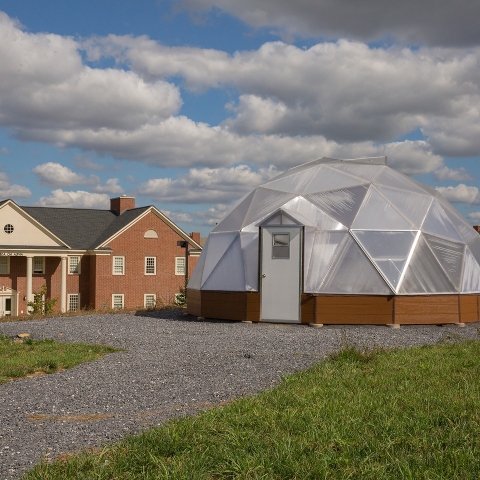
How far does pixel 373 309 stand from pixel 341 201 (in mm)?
3382

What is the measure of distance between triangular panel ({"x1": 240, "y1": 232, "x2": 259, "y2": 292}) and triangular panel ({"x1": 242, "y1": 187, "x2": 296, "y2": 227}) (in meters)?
0.56

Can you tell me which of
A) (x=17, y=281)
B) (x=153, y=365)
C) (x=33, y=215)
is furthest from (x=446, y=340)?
(x=33, y=215)

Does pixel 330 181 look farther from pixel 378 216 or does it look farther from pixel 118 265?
pixel 118 265

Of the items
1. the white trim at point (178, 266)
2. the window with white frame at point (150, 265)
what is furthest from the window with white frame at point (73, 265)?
the white trim at point (178, 266)

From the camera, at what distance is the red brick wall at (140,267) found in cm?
4153

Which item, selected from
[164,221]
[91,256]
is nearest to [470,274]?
[164,221]

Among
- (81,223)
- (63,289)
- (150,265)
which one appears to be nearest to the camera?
(63,289)

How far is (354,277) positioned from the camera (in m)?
15.8

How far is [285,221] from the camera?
1634 cm

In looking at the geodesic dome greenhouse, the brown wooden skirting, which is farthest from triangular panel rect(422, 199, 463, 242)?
the brown wooden skirting

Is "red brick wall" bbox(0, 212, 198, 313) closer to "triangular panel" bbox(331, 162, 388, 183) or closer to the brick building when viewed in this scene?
the brick building

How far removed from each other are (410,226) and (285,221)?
342 cm

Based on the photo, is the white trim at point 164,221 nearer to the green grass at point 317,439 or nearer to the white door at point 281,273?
the white door at point 281,273

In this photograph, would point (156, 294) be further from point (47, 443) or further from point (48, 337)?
point (47, 443)
